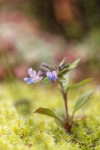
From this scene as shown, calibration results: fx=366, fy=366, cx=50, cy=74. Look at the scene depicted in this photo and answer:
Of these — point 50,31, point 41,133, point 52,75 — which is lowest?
point 41,133

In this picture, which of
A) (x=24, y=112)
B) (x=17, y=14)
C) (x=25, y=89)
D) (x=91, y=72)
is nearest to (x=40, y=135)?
(x=24, y=112)

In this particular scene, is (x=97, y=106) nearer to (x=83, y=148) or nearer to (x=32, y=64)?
(x=83, y=148)

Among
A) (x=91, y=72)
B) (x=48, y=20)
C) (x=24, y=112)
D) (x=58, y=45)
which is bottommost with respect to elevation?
(x=24, y=112)

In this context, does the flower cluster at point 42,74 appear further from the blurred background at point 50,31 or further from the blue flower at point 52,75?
the blurred background at point 50,31

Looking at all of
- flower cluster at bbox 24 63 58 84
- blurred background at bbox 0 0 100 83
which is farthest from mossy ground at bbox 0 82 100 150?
blurred background at bbox 0 0 100 83

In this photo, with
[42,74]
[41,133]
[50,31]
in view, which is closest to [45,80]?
[42,74]

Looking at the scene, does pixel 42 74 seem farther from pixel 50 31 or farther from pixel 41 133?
pixel 50 31

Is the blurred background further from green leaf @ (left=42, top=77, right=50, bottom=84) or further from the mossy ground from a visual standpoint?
green leaf @ (left=42, top=77, right=50, bottom=84)

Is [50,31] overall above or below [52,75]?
above
